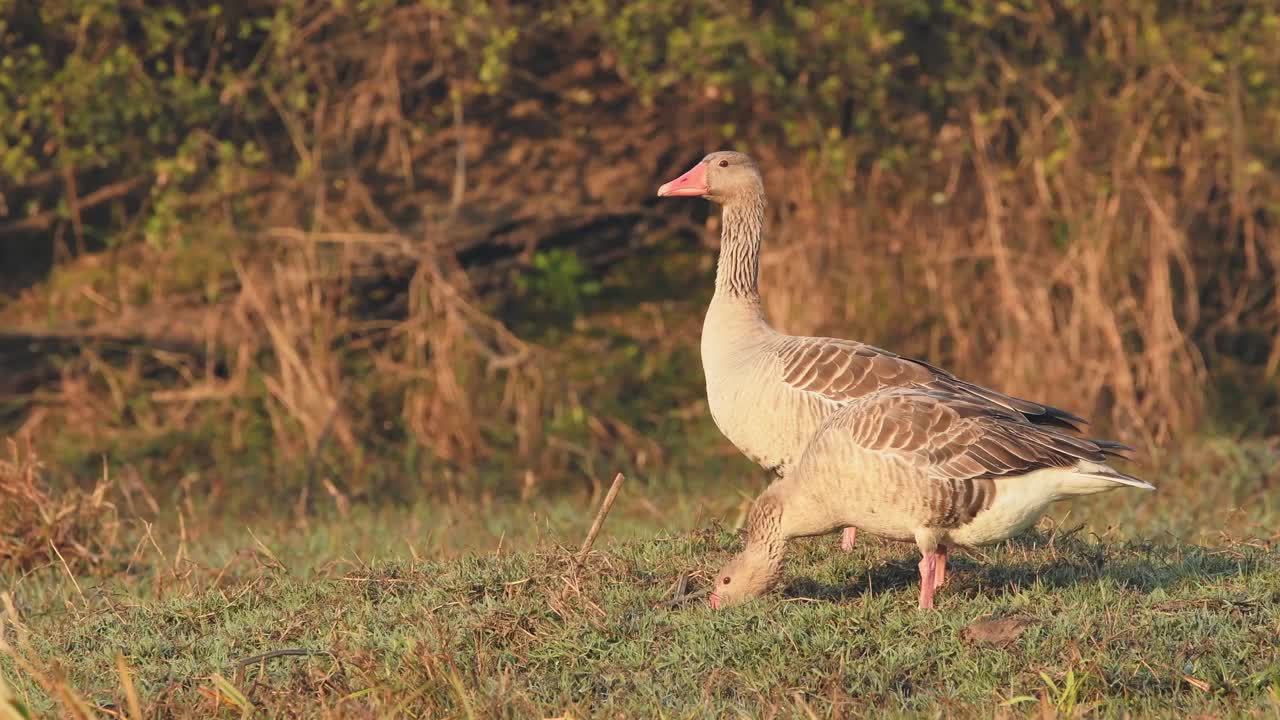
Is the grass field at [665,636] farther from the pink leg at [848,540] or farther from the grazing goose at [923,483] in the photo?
the grazing goose at [923,483]

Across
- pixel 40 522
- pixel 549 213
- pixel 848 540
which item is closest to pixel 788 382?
pixel 848 540

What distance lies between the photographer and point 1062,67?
13070 millimetres

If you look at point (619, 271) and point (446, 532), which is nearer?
point (446, 532)

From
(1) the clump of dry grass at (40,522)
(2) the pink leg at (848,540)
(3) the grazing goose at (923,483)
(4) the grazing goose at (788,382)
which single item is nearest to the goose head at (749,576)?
(3) the grazing goose at (923,483)

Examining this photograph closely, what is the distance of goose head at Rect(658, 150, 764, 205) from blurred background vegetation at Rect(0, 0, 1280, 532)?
3.58 meters

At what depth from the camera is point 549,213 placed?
13820mm

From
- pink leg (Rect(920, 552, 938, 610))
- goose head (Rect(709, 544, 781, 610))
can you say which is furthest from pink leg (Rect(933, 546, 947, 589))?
goose head (Rect(709, 544, 781, 610))

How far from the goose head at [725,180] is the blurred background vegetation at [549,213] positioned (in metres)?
3.58

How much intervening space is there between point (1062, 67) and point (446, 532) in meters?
7.22

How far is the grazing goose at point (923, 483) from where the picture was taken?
582 centimetres

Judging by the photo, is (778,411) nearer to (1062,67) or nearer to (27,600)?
(27,600)

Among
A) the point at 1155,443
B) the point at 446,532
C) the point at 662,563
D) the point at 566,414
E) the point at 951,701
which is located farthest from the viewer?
the point at 566,414

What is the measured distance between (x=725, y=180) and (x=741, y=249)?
0.44 meters

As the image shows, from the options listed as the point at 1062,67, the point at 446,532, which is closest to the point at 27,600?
the point at 446,532
